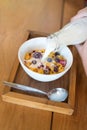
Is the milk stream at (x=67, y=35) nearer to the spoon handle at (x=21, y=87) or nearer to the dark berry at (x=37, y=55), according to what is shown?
the dark berry at (x=37, y=55)

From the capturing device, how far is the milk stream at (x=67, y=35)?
77cm

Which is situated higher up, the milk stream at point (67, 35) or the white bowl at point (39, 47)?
the milk stream at point (67, 35)

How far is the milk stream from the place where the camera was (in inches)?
30.4

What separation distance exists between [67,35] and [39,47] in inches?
4.9

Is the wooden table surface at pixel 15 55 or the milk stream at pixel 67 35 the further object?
the milk stream at pixel 67 35

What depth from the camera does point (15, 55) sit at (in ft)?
2.74

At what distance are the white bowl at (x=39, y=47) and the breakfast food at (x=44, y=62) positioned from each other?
0.06 feet

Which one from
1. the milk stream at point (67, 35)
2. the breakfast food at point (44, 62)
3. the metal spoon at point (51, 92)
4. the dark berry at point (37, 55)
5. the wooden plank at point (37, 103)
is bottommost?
the wooden plank at point (37, 103)

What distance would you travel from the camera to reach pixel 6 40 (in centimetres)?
90

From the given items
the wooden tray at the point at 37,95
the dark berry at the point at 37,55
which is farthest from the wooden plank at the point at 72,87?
the dark berry at the point at 37,55

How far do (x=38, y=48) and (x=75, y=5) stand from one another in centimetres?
48

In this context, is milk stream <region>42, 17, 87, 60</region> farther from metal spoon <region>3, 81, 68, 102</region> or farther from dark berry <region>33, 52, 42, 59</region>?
metal spoon <region>3, 81, 68, 102</region>

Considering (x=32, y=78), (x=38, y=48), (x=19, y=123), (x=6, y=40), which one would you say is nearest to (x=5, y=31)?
(x=6, y=40)

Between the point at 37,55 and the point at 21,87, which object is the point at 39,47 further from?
the point at 21,87
